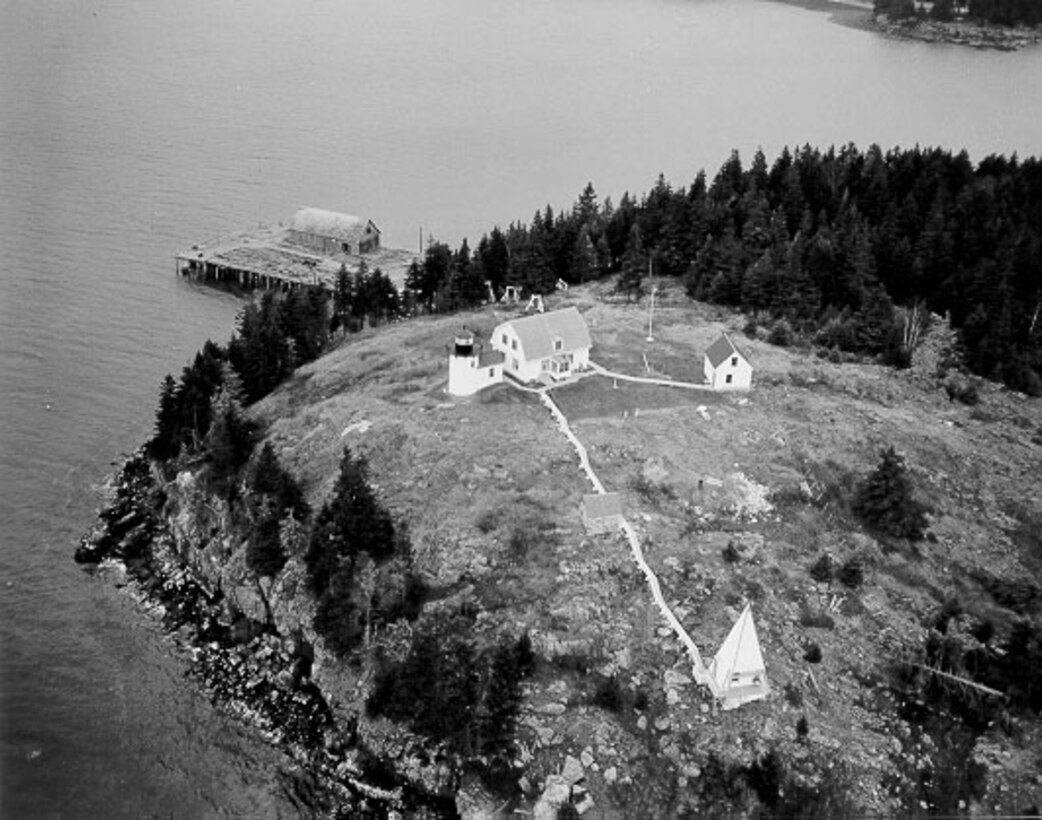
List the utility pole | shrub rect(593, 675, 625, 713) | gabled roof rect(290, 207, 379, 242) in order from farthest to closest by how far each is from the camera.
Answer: gabled roof rect(290, 207, 379, 242) < the utility pole < shrub rect(593, 675, 625, 713)

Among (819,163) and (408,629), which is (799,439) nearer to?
(408,629)

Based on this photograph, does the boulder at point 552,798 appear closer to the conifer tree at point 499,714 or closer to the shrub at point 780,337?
the conifer tree at point 499,714

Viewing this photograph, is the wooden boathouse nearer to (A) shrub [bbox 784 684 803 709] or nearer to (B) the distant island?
(B) the distant island

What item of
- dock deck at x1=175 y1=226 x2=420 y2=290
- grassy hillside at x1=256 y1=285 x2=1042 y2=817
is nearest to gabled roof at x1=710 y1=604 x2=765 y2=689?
grassy hillside at x1=256 y1=285 x2=1042 y2=817

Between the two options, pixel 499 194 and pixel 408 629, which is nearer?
pixel 408 629

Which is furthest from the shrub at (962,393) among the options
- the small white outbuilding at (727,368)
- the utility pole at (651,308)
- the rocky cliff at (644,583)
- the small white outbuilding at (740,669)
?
the small white outbuilding at (740,669)

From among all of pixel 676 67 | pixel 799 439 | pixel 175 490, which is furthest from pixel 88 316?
pixel 676 67
